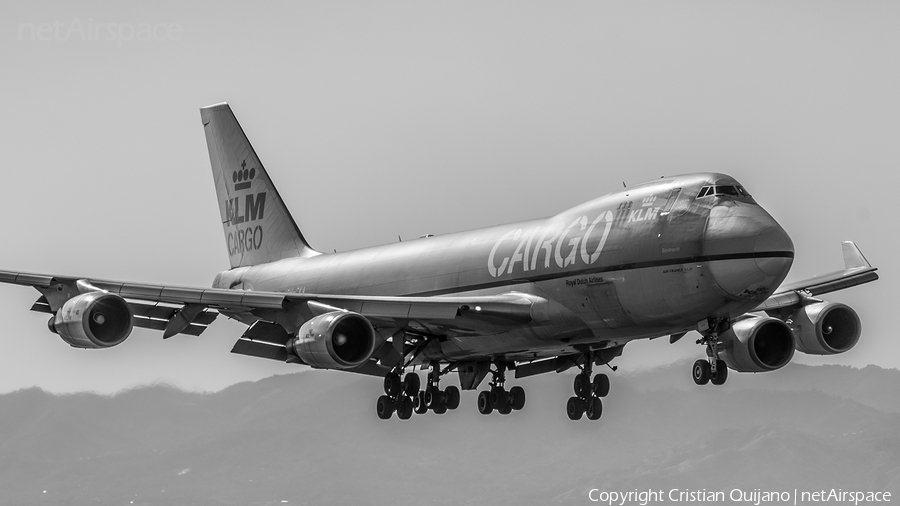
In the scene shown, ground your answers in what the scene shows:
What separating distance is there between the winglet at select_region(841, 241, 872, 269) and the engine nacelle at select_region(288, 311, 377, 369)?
1719cm

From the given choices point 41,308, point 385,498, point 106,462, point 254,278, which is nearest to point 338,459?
point 385,498

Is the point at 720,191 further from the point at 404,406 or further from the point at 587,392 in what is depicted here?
the point at 404,406

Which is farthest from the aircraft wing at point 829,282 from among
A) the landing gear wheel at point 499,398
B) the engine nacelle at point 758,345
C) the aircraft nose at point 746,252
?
the landing gear wheel at point 499,398

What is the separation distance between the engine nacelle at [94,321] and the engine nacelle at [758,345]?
17.7 metres

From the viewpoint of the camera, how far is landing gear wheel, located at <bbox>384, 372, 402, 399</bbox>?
129 feet

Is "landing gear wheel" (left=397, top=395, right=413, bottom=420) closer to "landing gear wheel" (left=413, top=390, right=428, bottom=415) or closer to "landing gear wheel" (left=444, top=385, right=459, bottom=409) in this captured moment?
"landing gear wheel" (left=413, top=390, right=428, bottom=415)

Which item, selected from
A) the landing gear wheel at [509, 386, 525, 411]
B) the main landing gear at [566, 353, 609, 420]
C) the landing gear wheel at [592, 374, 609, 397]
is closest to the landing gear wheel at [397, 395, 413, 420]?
the landing gear wheel at [509, 386, 525, 411]

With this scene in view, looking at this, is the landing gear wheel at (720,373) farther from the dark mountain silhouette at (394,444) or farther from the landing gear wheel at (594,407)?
the dark mountain silhouette at (394,444)

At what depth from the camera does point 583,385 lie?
3972cm

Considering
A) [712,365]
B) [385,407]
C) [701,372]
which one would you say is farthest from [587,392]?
[712,365]

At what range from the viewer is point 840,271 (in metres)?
39.8

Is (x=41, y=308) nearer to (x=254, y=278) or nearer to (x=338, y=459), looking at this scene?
(x=254, y=278)

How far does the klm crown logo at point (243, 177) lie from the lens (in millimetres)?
51281

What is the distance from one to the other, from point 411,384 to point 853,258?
1583 cm
